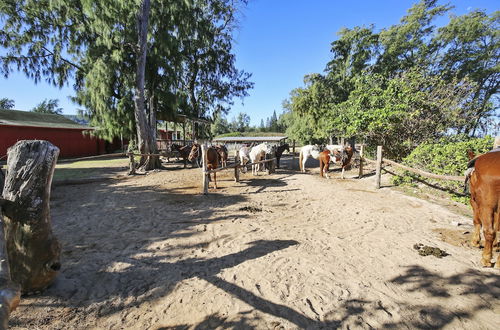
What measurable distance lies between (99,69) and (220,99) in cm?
1250

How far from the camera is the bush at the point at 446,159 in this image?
18.4 feet

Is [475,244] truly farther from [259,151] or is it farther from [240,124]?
[240,124]

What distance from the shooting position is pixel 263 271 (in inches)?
121

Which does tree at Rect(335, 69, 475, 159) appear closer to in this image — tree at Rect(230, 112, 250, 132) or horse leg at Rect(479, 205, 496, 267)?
horse leg at Rect(479, 205, 496, 267)

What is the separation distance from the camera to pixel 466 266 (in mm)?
3092

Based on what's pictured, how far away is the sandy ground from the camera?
2309 mm

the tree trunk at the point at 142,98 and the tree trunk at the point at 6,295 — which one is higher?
the tree trunk at the point at 142,98

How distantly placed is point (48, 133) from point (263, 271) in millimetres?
24603

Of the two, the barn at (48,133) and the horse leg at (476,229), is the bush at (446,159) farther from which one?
the barn at (48,133)

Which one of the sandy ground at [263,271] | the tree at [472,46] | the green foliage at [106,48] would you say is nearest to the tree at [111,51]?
the green foliage at [106,48]

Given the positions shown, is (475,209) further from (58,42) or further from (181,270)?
(58,42)

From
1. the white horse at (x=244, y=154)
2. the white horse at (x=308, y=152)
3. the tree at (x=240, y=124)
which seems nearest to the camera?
the white horse at (x=244, y=154)

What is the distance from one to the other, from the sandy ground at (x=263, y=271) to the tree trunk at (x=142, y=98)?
23.0 ft

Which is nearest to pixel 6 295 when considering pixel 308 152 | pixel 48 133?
pixel 308 152
